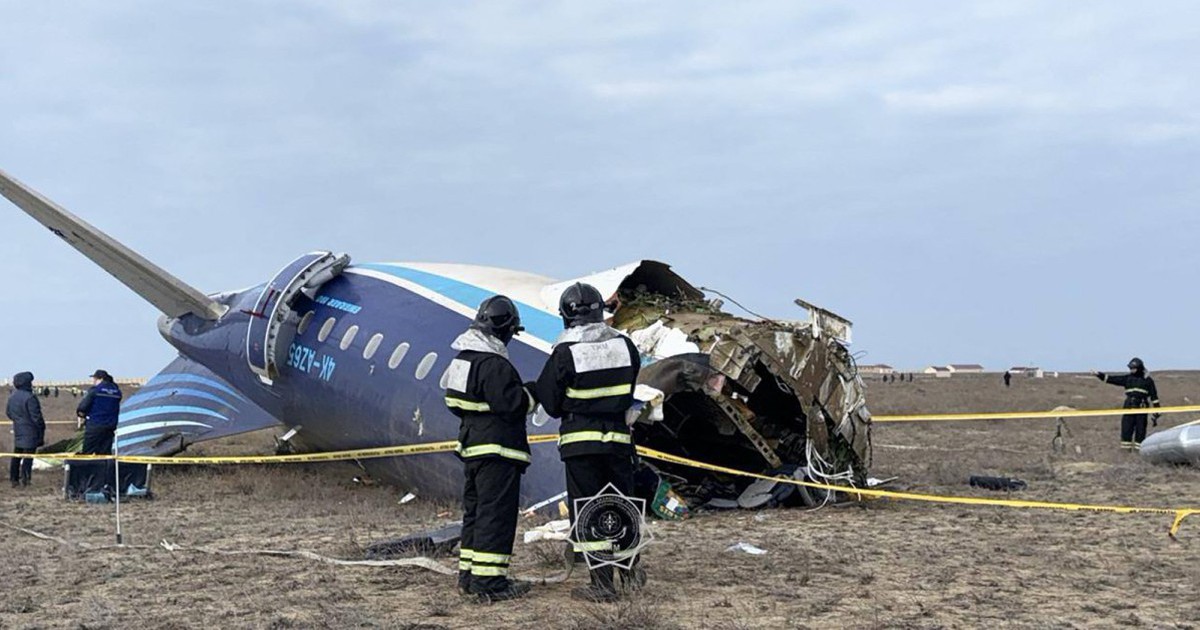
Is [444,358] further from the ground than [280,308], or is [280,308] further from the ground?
[280,308]

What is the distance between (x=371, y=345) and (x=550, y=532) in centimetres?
545

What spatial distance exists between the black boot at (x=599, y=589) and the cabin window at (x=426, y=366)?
6.62 metres

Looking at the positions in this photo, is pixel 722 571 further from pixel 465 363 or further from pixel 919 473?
pixel 919 473

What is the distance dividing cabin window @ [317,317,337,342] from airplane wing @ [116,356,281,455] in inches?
92.7

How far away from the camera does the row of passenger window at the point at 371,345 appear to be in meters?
14.8

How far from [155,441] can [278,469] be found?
8.36 feet

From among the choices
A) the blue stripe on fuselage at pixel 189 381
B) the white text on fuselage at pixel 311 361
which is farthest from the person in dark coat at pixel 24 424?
the white text on fuselage at pixel 311 361

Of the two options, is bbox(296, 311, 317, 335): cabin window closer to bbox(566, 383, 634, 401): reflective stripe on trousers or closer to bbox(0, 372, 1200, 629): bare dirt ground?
bbox(0, 372, 1200, 629): bare dirt ground

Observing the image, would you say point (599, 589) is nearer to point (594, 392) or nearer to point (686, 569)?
point (594, 392)

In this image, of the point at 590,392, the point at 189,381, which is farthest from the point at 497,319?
the point at 189,381

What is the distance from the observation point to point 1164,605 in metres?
8.05

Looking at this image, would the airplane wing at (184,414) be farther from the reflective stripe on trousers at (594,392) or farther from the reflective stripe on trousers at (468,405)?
the reflective stripe on trousers at (594,392)

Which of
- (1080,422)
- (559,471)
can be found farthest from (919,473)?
(1080,422)

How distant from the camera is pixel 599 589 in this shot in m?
8.46
